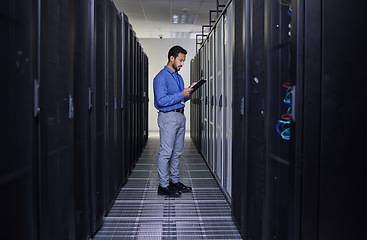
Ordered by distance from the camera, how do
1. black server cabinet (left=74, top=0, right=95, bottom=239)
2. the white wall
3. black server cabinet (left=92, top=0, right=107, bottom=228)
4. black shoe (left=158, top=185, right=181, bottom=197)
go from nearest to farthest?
black server cabinet (left=74, top=0, right=95, bottom=239) < black server cabinet (left=92, top=0, right=107, bottom=228) < black shoe (left=158, top=185, right=181, bottom=197) < the white wall

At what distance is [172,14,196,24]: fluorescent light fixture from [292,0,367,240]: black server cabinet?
845 cm

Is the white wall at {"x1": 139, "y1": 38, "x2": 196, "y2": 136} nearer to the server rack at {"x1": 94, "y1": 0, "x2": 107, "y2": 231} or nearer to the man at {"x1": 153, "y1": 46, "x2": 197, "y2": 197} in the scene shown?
the man at {"x1": 153, "y1": 46, "x2": 197, "y2": 197}

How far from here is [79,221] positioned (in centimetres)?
228

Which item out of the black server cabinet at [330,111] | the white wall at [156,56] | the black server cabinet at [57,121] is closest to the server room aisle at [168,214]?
the black server cabinet at [57,121]

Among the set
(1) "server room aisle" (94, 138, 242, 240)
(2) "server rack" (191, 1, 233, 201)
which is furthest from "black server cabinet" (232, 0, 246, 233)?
(2) "server rack" (191, 1, 233, 201)

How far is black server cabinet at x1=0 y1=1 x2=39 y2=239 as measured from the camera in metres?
1.15

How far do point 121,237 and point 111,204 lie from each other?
0.76 m

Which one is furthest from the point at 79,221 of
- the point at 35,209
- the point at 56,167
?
the point at 35,209

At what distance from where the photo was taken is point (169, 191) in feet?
12.7

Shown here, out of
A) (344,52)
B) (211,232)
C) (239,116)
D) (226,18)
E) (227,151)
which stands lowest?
(211,232)

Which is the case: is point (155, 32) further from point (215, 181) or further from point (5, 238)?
point (5, 238)

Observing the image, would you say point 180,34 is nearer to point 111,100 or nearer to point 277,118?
point 111,100

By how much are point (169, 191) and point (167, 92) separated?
1078 millimetres

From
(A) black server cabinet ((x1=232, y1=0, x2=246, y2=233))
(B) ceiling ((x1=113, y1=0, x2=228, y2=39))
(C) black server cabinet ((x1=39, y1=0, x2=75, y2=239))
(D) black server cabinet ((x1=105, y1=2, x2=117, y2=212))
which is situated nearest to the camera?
(C) black server cabinet ((x1=39, y1=0, x2=75, y2=239))
